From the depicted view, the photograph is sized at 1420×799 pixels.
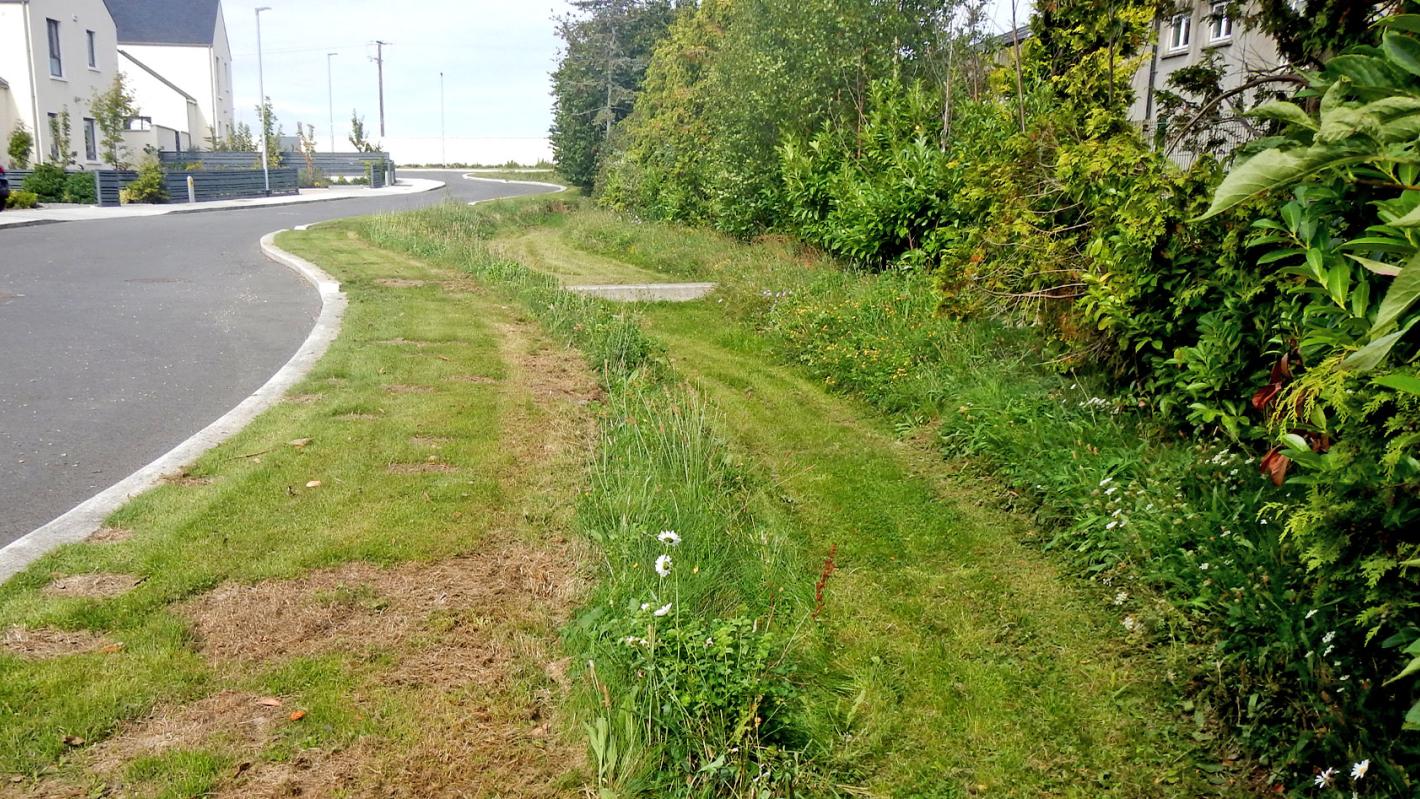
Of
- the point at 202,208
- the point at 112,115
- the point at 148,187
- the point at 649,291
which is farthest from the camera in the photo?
the point at 112,115

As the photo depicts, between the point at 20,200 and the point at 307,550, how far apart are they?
28.5 metres

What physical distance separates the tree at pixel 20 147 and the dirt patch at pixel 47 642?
36228 millimetres

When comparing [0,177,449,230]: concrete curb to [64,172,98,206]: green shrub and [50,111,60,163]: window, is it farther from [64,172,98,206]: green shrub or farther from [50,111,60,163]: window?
[50,111,60,163]: window

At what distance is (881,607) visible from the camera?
486 centimetres

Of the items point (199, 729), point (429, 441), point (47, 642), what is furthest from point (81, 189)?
point (199, 729)

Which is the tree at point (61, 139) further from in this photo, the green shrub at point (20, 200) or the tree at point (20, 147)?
the green shrub at point (20, 200)

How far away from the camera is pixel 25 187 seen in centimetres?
3050

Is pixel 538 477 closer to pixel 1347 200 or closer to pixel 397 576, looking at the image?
pixel 397 576

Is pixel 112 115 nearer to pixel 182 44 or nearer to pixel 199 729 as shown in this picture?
pixel 182 44

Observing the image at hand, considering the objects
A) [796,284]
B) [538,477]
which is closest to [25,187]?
[796,284]

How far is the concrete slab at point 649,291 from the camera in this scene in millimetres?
13430

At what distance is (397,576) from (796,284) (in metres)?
8.66

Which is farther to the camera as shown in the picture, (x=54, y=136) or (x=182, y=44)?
(x=182, y=44)

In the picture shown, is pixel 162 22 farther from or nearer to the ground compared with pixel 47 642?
farther from the ground
